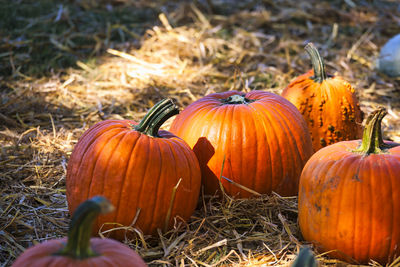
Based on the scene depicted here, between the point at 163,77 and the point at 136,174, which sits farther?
the point at 163,77

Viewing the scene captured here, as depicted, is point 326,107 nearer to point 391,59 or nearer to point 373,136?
point 373,136

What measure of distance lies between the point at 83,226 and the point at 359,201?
1.43m

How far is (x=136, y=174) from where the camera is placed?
8.91ft

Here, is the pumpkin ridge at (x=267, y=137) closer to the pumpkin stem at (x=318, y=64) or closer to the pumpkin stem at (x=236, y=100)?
the pumpkin stem at (x=236, y=100)

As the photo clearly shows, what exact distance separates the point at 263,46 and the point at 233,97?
3.42 meters

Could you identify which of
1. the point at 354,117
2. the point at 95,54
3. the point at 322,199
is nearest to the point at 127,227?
the point at 322,199

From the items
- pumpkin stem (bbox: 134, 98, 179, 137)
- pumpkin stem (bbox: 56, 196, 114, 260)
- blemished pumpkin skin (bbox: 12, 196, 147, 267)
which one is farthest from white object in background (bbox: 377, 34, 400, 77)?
pumpkin stem (bbox: 56, 196, 114, 260)

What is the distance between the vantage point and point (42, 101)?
5.06 meters

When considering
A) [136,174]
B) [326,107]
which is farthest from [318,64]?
[136,174]

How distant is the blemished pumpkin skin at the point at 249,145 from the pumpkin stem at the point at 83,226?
1.44m

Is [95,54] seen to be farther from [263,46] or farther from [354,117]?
[354,117]

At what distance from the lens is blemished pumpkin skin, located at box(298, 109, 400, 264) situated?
2467 mm

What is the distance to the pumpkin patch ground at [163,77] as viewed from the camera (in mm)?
2895

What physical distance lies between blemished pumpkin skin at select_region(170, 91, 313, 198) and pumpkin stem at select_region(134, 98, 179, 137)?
1.26 ft
